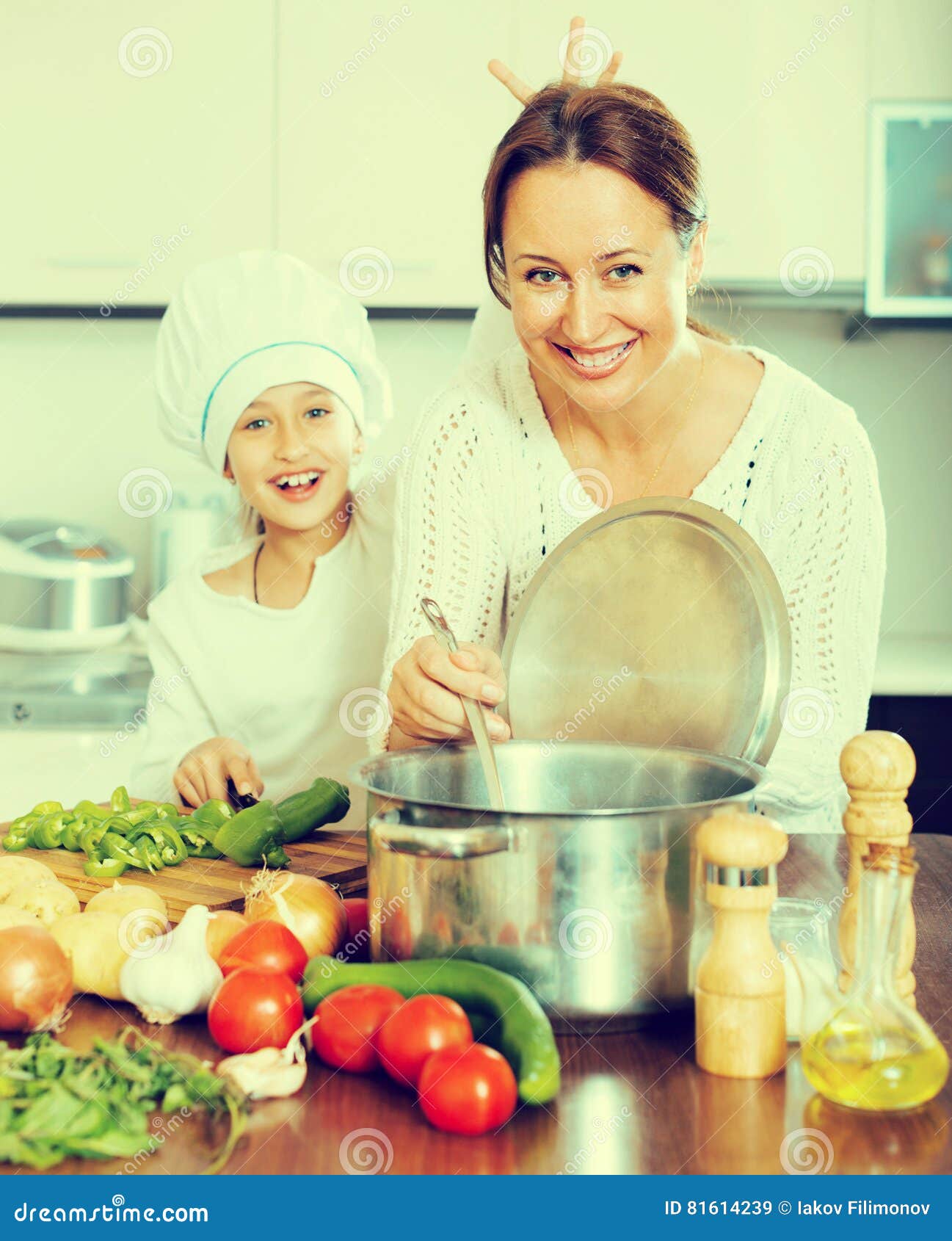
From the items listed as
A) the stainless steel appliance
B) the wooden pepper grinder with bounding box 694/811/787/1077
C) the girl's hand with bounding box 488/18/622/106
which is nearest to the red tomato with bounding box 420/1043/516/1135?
the wooden pepper grinder with bounding box 694/811/787/1077

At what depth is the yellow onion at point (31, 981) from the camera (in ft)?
2.38

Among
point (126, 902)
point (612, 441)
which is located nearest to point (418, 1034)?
point (126, 902)

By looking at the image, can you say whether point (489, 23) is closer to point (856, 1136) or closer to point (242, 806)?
point (242, 806)

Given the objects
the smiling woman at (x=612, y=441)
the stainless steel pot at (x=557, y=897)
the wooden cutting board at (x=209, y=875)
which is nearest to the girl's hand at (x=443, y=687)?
the smiling woman at (x=612, y=441)

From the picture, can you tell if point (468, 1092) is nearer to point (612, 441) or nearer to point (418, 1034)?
point (418, 1034)

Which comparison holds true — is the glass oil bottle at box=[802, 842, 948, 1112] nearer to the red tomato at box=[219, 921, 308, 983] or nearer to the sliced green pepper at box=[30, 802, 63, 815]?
the red tomato at box=[219, 921, 308, 983]

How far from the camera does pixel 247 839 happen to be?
1092 mm

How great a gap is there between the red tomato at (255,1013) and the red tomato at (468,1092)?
0.33ft

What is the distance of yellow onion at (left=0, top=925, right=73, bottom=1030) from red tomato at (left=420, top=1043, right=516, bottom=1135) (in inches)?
9.4

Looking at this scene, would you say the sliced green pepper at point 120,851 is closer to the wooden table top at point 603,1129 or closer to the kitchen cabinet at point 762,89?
the wooden table top at point 603,1129

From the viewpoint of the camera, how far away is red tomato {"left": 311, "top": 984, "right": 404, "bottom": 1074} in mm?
696

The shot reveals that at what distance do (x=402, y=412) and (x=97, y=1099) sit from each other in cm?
229

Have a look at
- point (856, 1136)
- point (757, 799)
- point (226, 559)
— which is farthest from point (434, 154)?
point (856, 1136)

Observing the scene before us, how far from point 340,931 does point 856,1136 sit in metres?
0.36
